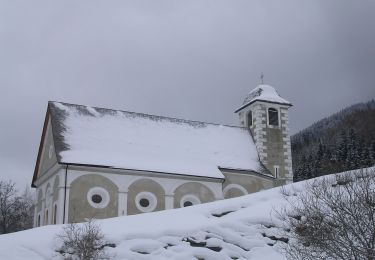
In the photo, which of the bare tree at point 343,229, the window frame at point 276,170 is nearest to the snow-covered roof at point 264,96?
the window frame at point 276,170

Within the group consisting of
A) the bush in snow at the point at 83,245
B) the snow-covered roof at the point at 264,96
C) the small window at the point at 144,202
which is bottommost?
the bush in snow at the point at 83,245

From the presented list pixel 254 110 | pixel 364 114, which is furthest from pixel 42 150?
pixel 364 114

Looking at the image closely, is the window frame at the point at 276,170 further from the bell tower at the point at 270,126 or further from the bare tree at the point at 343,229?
the bare tree at the point at 343,229

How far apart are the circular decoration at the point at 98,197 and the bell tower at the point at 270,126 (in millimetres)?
13236

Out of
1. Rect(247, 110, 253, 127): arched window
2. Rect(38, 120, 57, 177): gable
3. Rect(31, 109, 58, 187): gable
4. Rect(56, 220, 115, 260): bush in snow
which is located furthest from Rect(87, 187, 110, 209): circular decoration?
Rect(247, 110, 253, 127): arched window

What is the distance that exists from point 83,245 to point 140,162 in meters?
18.2

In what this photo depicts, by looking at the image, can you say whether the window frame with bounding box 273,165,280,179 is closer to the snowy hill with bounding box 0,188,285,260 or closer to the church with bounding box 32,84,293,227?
the church with bounding box 32,84,293,227

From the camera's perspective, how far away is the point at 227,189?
108 feet

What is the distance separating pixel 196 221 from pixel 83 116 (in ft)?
59.1

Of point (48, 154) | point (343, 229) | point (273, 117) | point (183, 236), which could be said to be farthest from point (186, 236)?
point (273, 117)

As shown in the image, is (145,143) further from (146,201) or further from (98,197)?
(98,197)

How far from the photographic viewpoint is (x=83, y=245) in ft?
40.1

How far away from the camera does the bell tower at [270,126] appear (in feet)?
124

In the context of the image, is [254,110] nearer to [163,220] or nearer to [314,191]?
[163,220]
